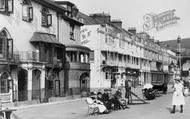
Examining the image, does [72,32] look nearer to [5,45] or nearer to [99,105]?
[5,45]

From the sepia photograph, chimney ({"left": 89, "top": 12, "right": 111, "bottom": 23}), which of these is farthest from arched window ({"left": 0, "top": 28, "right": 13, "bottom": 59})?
chimney ({"left": 89, "top": 12, "right": 111, "bottom": 23})

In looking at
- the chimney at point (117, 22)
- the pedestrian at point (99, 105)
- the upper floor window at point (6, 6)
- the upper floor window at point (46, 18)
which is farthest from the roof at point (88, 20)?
the pedestrian at point (99, 105)

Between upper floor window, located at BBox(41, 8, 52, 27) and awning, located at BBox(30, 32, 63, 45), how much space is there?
1.02 m

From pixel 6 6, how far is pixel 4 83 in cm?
629

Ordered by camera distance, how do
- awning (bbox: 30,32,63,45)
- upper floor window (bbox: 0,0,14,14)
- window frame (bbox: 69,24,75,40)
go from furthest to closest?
window frame (bbox: 69,24,75,40) < awning (bbox: 30,32,63,45) < upper floor window (bbox: 0,0,14,14)

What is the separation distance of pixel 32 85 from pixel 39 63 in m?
2.18

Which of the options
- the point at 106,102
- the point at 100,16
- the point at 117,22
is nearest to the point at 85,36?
the point at 100,16

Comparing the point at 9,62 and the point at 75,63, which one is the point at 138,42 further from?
the point at 9,62

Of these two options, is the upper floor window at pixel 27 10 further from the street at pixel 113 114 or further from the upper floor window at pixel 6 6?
the street at pixel 113 114

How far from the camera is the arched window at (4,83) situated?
105 feet

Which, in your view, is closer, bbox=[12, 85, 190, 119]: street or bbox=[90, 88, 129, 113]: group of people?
bbox=[12, 85, 190, 119]: street

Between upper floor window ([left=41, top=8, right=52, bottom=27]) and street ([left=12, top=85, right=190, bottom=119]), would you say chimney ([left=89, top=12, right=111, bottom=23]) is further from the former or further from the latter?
street ([left=12, top=85, right=190, bottom=119])

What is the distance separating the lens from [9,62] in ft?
105

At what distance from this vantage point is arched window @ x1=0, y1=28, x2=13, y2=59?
32094mm
